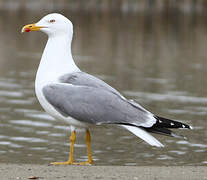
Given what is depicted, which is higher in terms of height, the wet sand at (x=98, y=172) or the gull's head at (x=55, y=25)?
the gull's head at (x=55, y=25)

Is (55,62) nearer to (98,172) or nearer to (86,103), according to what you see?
(86,103)

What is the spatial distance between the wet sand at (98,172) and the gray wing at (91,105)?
1.58ft

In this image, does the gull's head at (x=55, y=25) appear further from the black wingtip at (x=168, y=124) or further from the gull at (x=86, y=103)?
the black wingtip at (x=168, y=124)

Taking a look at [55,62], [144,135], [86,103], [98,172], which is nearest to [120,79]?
[55,62]

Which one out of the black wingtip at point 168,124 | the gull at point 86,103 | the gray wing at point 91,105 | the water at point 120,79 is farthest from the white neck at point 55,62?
the black wingtip at point 168,124

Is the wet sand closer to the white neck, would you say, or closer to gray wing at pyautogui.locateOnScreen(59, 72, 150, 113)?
gray wing at pyautogui.locateOnScreen(59, 72, 150, 113)

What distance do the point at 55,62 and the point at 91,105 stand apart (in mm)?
609

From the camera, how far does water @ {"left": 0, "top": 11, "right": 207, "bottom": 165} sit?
902 cm

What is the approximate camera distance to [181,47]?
2173 cm

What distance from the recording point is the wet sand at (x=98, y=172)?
5980 mm

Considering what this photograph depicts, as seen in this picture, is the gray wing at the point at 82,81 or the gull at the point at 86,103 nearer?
the gull at the point at 86,103

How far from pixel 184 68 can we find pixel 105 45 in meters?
4.79

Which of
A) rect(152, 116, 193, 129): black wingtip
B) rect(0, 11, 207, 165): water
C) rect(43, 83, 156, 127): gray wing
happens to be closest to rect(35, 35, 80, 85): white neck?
rect(43, 83, 156, 127): gray wing

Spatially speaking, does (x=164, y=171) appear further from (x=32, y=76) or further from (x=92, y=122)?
(x=32, y=76)
